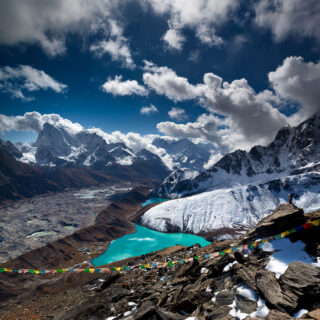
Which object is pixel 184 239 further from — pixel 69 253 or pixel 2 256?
pixel 2 256

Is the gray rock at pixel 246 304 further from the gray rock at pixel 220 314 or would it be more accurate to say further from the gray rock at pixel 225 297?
the gray rock at pixel 220 314

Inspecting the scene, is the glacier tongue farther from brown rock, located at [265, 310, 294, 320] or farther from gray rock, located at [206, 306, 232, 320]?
brown rock, located at [265, 310, 294, 320]

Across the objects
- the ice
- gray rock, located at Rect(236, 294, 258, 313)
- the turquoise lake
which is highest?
the turquoise lake

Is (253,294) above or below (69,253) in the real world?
below

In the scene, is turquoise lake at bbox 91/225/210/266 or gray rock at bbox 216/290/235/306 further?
turquoise lake at bbox 91/225/210/266

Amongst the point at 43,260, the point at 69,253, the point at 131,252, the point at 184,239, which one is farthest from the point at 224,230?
the point at 43,260

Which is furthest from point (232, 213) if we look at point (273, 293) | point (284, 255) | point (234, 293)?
point (273, 293)

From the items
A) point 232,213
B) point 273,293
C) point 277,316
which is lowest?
point 277,316

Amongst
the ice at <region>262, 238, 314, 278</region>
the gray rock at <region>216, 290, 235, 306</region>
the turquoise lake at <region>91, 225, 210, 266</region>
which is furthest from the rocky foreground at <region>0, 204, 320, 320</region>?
the turquoise lake at <region>91, 225, 210, 266</region>

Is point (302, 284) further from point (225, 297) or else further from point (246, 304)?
point (225, 297)
